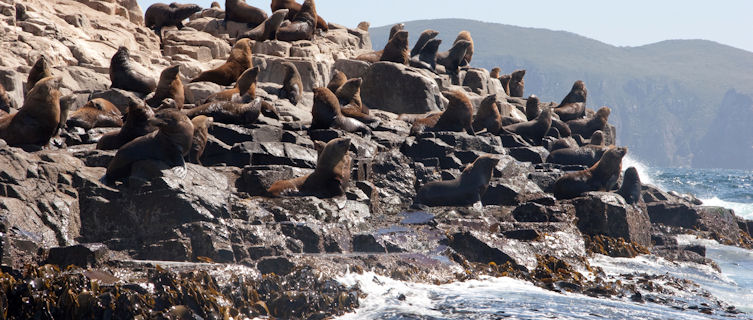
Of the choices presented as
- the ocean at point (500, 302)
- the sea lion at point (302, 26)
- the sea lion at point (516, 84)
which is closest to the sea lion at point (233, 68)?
the sea lion at point (302, 26)

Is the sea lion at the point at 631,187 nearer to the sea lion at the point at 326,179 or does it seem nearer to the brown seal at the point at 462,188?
the brown seal at the point at 462,188

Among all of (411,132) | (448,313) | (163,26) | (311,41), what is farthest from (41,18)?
(448,313)

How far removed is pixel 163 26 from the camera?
78.0 ft

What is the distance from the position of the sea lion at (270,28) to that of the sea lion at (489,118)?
7.02 m

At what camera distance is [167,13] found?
23625 mm

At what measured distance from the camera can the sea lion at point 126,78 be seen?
14.8 metres

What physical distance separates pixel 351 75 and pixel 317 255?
40.0ft

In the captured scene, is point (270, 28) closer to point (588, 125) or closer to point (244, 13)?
point (244, 13)

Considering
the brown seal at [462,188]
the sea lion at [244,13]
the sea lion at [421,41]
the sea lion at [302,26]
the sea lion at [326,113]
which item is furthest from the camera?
the sea lion at [244,13]

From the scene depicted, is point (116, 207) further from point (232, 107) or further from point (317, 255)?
point (232, 107)

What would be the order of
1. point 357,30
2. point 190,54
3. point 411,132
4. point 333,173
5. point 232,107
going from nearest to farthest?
point 333,173
point 232,107
point 411,132
point 190,54
point 357,30

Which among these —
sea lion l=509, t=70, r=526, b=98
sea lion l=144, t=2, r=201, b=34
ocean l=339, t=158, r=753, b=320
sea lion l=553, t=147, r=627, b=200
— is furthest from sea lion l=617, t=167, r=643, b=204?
sea lion l=144, t=2, r=201, b=34

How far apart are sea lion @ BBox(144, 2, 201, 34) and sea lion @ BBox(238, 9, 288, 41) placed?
3.76m

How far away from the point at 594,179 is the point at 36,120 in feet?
31.2
